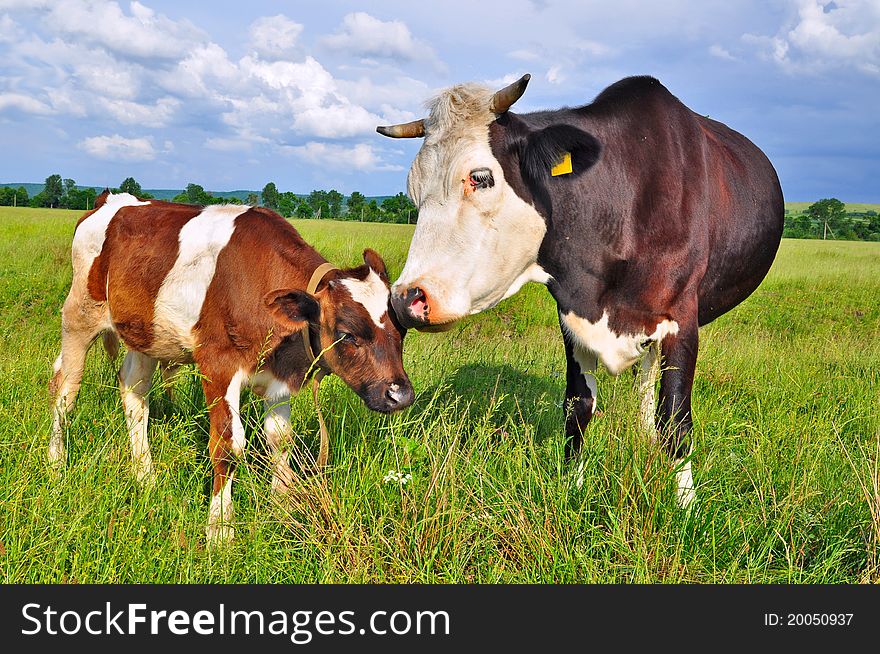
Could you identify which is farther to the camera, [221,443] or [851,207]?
[851,207]

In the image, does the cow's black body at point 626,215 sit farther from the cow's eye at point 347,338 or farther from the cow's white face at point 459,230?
the cow's eye at point 347,338

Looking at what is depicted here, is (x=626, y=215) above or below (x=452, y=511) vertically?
above

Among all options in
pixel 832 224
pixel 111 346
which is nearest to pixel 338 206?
pixel 832 224

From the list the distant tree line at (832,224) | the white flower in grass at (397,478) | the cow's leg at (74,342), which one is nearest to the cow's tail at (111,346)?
the cow's leg at (74,342)

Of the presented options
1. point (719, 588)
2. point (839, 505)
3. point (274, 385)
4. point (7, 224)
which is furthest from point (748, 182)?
point (7, 224)

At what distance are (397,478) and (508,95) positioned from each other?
2.07 m

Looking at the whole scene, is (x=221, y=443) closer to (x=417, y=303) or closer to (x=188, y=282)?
(x=188, y=282)

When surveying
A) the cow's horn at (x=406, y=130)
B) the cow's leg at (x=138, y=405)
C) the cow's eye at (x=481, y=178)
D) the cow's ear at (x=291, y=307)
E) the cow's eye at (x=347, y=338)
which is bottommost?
the cow's leg at (x=138, y=405)

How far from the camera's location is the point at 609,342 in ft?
13.9

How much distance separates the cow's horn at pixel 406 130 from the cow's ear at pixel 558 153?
0.68 metres

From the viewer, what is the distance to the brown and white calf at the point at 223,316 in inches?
167

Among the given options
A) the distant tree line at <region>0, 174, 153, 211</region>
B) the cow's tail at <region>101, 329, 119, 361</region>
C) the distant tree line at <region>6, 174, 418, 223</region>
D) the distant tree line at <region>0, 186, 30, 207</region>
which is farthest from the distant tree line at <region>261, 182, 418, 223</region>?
the cow's tail at <region>101, 329, 119, 361</region>

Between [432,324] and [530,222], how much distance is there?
2.57ft

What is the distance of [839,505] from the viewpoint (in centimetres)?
359
